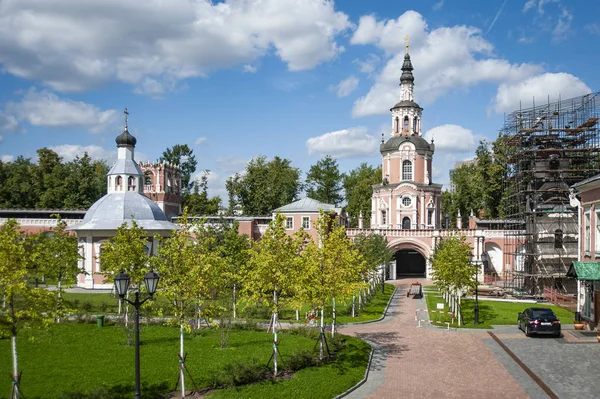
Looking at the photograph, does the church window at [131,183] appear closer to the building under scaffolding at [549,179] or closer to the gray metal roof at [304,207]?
the gray metal roof at [304,207]

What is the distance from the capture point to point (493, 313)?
1244 inches

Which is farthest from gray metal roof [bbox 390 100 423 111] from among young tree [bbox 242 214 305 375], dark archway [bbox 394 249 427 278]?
young tree [bbox 242 214 305 375]

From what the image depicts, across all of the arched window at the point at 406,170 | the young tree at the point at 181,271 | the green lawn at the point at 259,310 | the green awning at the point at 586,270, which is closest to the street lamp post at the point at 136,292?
the young tree at the point at 181,271

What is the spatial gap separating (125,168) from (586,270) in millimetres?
35907

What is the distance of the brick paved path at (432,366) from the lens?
54.3 feet

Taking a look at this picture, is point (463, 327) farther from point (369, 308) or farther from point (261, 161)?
point (261, 161)

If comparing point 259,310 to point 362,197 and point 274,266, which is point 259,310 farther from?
point 362,197

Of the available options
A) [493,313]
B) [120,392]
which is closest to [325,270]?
[120,392]

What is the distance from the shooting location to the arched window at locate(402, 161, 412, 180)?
203 feet

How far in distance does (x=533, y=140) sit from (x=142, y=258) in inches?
1150

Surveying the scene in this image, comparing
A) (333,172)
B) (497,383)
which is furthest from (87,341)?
(333,172)

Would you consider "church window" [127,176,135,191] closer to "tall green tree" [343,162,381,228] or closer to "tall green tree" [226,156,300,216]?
"tall green tree" [226,156,300,216]

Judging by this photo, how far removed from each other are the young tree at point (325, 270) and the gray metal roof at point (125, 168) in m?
28.8

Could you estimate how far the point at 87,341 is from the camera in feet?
72.7
